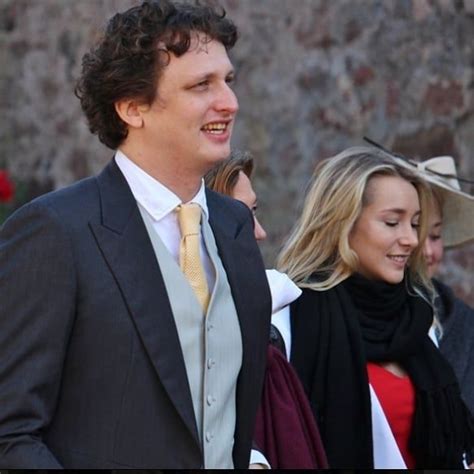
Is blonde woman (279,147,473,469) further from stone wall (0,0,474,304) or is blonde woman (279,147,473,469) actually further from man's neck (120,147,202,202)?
stone wall (0,0,474,304)

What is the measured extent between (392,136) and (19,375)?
396 centimetres

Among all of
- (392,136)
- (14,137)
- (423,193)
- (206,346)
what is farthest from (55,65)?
(206,346)

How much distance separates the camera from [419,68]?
661 centimetres

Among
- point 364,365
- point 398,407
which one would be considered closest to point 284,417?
point 364,365

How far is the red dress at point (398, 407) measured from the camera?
13.4ft

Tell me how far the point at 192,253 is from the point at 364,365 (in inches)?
42.5

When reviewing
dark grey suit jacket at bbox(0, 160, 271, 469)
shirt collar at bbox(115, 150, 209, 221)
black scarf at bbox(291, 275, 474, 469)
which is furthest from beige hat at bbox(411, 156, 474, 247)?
dark grey suit jacket at bbox(0, 160, 271, 469)

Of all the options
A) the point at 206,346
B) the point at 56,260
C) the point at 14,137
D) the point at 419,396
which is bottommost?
the point at 419,396

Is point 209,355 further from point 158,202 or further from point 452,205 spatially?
point 452,205

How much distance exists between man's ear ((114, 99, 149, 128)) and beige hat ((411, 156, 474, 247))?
1.94 meters

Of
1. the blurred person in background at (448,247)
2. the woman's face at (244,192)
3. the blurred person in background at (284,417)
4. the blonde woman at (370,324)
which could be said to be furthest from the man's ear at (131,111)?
the blurred person in background at (448,247)

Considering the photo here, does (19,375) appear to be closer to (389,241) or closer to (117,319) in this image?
(117,319)

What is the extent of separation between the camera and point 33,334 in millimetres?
2867

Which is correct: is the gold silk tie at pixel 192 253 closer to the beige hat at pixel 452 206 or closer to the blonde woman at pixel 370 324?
the blonde woman at pixel 370 324
